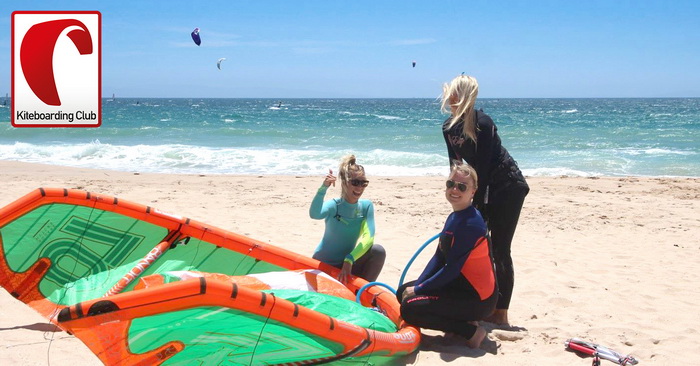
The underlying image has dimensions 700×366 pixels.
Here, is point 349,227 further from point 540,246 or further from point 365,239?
point 540,246

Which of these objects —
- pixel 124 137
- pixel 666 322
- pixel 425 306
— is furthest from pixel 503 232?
pixel 124 137

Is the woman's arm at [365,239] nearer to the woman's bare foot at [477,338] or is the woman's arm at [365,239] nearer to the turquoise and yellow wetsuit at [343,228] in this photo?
the turquoise and yellow wetsuit at [343,228]

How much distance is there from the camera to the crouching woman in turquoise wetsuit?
13.1 ft

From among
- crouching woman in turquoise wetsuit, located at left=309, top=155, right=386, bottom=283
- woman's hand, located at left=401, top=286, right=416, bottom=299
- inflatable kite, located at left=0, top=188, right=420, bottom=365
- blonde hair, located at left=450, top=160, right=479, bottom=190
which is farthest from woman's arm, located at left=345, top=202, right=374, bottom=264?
blonde hair, located at left=450, top=160, right=479, bottom=190

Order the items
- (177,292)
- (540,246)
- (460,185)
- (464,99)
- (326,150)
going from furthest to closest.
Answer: (326,150) → (540,246) → (464,99) → (460,185) → (177,292)

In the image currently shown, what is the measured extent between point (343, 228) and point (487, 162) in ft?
3.32

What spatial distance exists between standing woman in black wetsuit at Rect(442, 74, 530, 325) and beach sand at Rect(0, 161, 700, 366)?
0.58 meters

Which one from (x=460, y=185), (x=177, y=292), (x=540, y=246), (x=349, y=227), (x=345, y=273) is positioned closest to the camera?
(x=177, y=292)

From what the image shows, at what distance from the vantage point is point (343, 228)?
408 cm

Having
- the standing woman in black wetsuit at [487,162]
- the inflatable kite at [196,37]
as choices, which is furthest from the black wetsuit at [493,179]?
the inflatable kite at [196,37]

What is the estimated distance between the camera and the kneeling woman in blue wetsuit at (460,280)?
3398 mm

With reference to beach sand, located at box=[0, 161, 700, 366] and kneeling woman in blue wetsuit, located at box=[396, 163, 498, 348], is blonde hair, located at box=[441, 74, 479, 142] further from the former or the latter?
beach sand, located at box=[0, 161, 700, 366]

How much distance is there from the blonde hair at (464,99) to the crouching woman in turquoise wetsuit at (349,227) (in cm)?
70

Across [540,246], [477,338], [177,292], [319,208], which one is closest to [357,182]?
[319,208]
